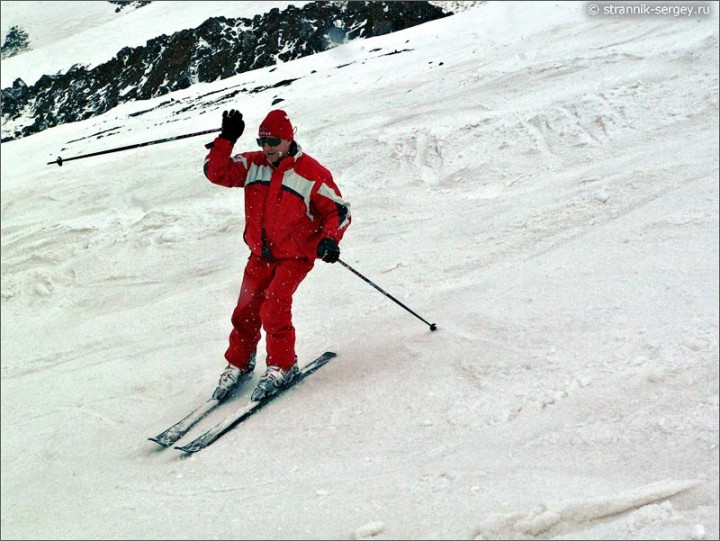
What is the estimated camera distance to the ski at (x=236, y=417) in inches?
154

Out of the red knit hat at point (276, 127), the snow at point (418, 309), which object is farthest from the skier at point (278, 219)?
the snow at point (418, 309)

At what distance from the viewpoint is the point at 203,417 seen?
439 cm

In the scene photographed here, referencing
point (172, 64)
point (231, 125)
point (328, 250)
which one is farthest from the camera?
point (172, 64)

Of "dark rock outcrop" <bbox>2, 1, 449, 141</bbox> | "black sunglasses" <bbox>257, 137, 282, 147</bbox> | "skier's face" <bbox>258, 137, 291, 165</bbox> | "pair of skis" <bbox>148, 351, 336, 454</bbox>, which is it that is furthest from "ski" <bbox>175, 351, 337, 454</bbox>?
"dark rock outcrop" <bbox>2, 1, 449, 141</bbox>

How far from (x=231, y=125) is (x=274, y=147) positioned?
1.17ft

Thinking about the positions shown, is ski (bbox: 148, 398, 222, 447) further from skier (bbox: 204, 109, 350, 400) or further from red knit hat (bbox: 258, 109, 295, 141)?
red knit hat (bbox: 258, 109, 295, 141)

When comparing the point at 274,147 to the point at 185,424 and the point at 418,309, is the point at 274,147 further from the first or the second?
the point at 185,424

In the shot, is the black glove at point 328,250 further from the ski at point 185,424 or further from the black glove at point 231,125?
the ski at point 185,424

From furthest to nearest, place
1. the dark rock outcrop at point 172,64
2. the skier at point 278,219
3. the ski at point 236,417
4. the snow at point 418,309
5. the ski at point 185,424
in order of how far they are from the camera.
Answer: the dark rock outcrop at point 172,64 → the skier at point 278,219 → the ski at point 185,424 → the ski at point 236,417 → the snow at point 418,309

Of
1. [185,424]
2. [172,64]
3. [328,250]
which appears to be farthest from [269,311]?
[172,64]

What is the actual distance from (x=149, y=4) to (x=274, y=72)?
102 inches

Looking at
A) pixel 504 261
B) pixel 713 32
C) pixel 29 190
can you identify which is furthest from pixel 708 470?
pixel 29 190

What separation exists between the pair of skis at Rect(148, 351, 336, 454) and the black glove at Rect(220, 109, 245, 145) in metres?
1.66

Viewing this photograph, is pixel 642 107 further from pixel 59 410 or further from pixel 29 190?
pixel 29 190
